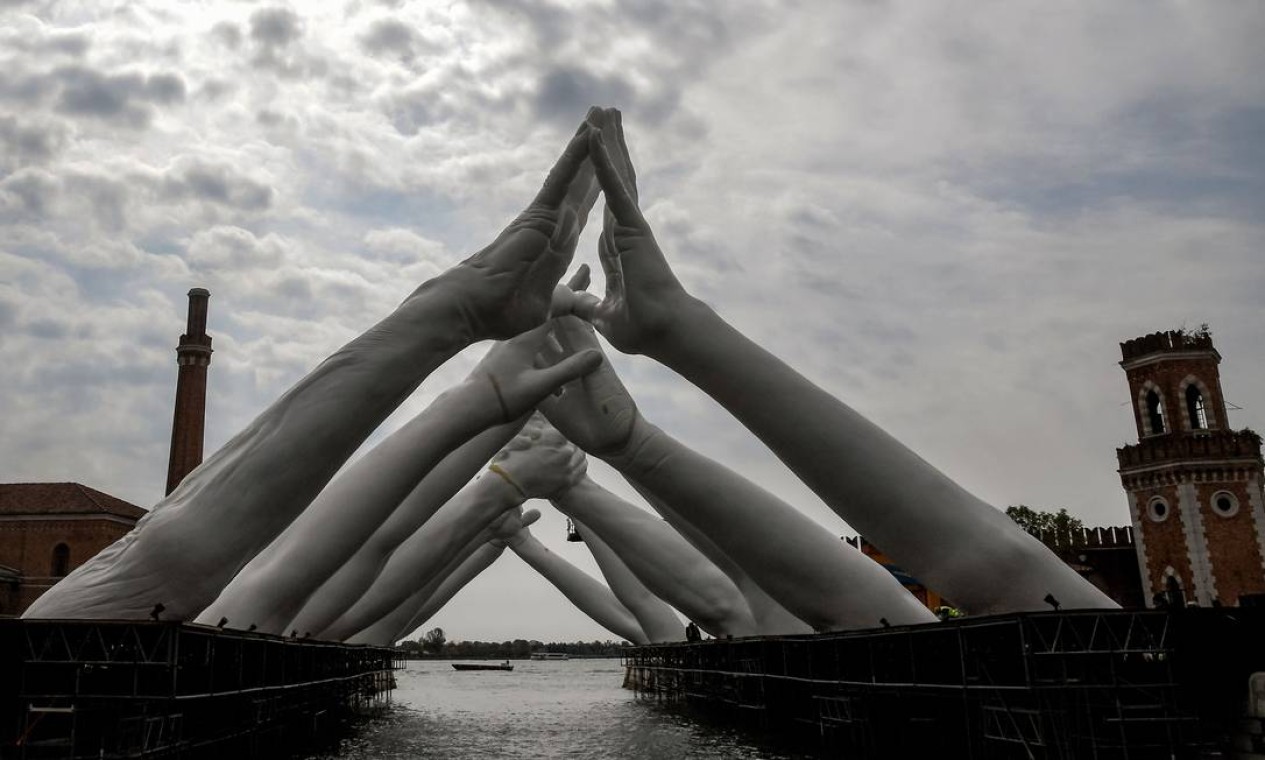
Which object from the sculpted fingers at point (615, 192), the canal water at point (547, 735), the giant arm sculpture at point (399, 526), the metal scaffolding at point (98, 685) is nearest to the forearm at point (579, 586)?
the canal water at point (547, 735)

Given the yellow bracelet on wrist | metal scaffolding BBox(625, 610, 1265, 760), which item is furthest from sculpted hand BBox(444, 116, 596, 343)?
the yellow bracelet on wrist

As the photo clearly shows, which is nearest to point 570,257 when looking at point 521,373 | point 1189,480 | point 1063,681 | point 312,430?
point 521,373

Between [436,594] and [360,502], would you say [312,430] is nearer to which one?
[360,502]

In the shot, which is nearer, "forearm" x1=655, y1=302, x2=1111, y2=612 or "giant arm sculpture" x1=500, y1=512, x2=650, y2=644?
"forearm" x1=655, y1=302, x2=1111, y2=612

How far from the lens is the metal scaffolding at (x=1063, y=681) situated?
1000 centimetres

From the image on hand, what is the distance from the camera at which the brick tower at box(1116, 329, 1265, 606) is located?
38750mm

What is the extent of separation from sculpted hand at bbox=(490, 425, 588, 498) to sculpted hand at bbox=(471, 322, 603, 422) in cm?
934

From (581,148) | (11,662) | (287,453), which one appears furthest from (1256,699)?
(11,662)

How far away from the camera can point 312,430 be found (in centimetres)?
1080

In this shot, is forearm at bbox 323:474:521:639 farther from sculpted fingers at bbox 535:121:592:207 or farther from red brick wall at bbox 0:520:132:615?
red brick wall at bbox 0:520:132:615

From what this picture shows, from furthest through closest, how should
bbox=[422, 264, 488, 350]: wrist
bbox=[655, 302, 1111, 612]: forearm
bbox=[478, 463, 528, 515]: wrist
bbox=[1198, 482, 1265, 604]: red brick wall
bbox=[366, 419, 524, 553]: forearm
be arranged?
1. bbox=[1198, 482, 1265, 604]: red brick wall
2. bbox=[478, 463, 528, 515]: wrist
3. bbox=[366, 419, 524, 553]: forearm
4. bbox=[422, 264, 488, 350]: wrist
5. bbox=[655, 302, 1111, 612]: forearm

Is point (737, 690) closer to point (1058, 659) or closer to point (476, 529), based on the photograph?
point (476, 529)

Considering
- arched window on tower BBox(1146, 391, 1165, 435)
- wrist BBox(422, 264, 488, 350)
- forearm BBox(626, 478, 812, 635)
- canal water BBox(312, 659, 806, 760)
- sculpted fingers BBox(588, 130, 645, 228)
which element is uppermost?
arched window on tower BBox(1146, 391, 1165, 435)

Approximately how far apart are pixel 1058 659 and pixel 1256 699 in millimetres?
2619
